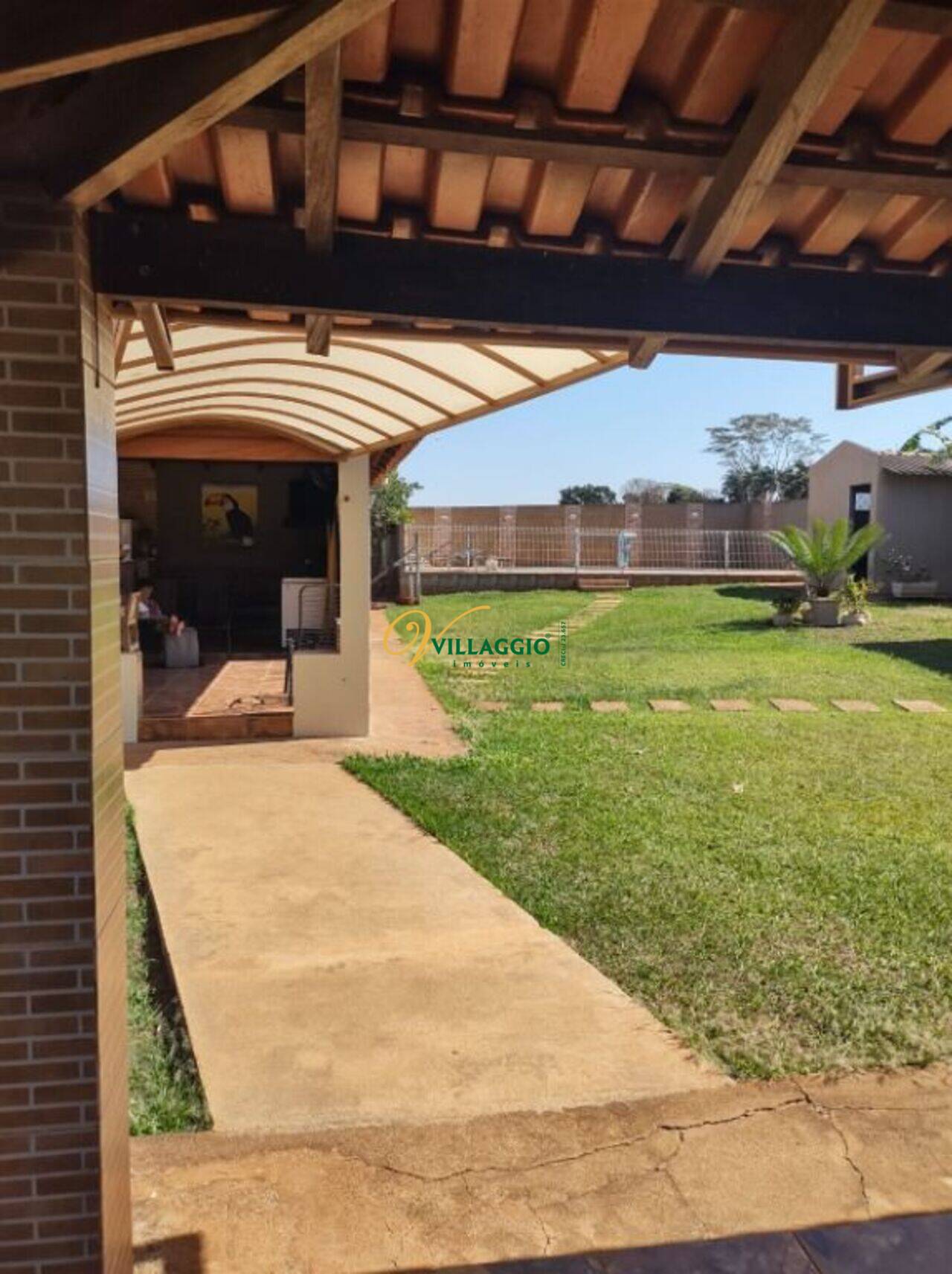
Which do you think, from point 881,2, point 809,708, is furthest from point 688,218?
point 809,708

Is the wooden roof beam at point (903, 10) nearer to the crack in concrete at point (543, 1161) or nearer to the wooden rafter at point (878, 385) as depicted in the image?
the wooden rafter at point (878, 385)

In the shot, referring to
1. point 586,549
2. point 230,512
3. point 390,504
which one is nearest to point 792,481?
point 586,549

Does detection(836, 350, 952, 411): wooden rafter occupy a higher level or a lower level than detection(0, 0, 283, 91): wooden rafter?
lower

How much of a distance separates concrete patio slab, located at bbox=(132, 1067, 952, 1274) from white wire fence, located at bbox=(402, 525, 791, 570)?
24.1 m

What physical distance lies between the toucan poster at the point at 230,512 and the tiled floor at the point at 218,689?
10.2 ft

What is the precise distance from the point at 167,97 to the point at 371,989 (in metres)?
3.49

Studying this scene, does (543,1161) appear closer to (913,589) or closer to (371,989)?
(371,989)

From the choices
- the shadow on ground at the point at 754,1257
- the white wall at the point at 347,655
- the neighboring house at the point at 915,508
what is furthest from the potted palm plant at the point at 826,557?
the shadow on ground at the point at 754,1257

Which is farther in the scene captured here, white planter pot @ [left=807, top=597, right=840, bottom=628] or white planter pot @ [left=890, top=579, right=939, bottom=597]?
white planter pot @ [left=890, top=579, right=939, bottom=597]

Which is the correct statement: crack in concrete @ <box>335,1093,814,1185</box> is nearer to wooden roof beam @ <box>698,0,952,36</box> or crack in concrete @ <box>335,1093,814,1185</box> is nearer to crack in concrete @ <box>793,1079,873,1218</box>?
crack in concrete @ <box>793,1079,873,1218</box>

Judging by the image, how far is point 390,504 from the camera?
74.5 ft

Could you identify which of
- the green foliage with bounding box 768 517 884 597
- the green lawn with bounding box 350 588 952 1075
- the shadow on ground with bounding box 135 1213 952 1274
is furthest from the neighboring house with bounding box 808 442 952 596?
the shadow on ground with bounding box 135 1213 952 1274

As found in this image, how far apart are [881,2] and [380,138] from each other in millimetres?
1028

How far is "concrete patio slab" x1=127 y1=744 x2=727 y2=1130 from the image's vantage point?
10.8 feet
